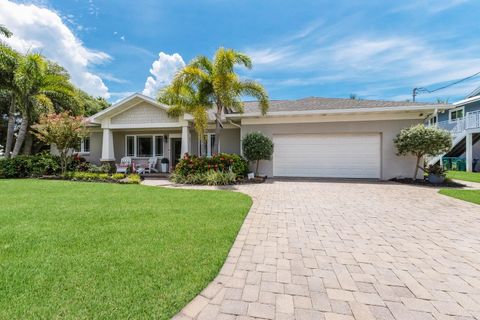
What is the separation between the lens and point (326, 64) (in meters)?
14.5

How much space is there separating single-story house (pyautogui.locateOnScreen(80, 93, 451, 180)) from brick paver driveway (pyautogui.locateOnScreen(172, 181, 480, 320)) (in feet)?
20.9

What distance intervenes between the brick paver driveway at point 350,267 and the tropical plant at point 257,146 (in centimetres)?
596

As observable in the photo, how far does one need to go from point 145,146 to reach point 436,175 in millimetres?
16850

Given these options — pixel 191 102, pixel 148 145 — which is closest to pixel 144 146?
pixel 148 145

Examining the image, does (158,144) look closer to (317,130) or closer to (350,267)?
(317,130)

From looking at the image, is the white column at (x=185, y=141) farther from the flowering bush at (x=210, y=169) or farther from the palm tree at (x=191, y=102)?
the flowering bush at (x=210, y=169)

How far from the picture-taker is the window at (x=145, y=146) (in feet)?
53.2

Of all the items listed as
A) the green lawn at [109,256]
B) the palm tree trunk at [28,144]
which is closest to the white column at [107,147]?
the palm tree trunk at [28,144]

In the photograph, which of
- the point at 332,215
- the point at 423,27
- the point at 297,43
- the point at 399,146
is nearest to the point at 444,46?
the point at 423,27

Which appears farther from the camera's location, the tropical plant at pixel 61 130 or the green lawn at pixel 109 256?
the tropical plant at pixel 61 130

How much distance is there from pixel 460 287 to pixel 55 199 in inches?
360

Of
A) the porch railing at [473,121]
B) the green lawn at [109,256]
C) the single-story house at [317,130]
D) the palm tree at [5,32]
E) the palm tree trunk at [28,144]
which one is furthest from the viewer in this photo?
the palm tree trunk at [28,144]

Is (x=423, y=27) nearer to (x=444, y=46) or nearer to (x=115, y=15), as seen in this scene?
(x=444, y=46)

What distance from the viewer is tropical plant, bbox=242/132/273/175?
11.7 m
